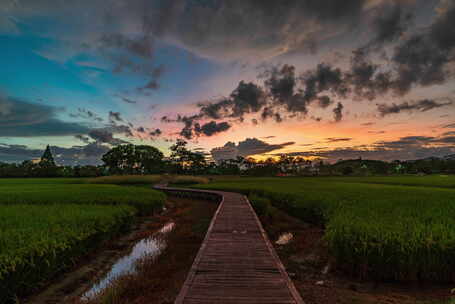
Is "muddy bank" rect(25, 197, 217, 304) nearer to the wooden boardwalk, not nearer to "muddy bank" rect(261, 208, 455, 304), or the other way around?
the wooden boardwalk

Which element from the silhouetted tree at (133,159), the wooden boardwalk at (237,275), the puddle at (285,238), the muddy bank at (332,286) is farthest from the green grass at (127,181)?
the muddy bank at (332,286)

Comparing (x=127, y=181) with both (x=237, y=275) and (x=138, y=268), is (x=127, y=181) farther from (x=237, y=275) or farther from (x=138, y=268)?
(x=237, y=275)

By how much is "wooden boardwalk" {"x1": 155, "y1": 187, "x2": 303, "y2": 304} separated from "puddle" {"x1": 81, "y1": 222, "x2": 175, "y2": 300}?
2793 millimetres

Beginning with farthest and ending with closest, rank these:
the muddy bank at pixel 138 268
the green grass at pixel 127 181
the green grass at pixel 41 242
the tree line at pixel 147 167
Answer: the tree line at pixel 147 167, the green grass at pixel 127 181, the muddy bank at pixel 138 268, the green grass at pixel 41 242

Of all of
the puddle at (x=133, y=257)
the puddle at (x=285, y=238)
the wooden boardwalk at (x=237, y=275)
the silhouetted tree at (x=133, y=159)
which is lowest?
the puddle at (x=285, y=238)

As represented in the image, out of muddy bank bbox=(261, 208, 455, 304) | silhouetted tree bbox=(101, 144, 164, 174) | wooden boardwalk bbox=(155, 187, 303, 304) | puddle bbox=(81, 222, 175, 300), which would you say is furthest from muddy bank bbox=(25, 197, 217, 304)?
silhouetted tree bbox=(101, 144, 164, 174)

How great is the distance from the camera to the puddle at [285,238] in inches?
449

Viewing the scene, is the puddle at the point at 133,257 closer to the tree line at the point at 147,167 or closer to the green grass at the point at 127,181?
the green grass at the point at 127,181

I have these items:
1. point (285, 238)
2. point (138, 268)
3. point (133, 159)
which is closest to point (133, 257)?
point (138, 268)

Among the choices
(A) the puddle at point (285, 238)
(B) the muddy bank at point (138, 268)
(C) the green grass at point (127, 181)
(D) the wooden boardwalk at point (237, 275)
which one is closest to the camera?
(D) the wooden boardwalk at point (237, 275)

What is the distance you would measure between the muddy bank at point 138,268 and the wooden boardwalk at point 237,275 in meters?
1.15

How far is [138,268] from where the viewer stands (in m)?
8.45

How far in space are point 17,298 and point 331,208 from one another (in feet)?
40.5

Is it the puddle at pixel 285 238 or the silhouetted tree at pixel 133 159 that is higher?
the silhouetted tree at pixel 133 159
